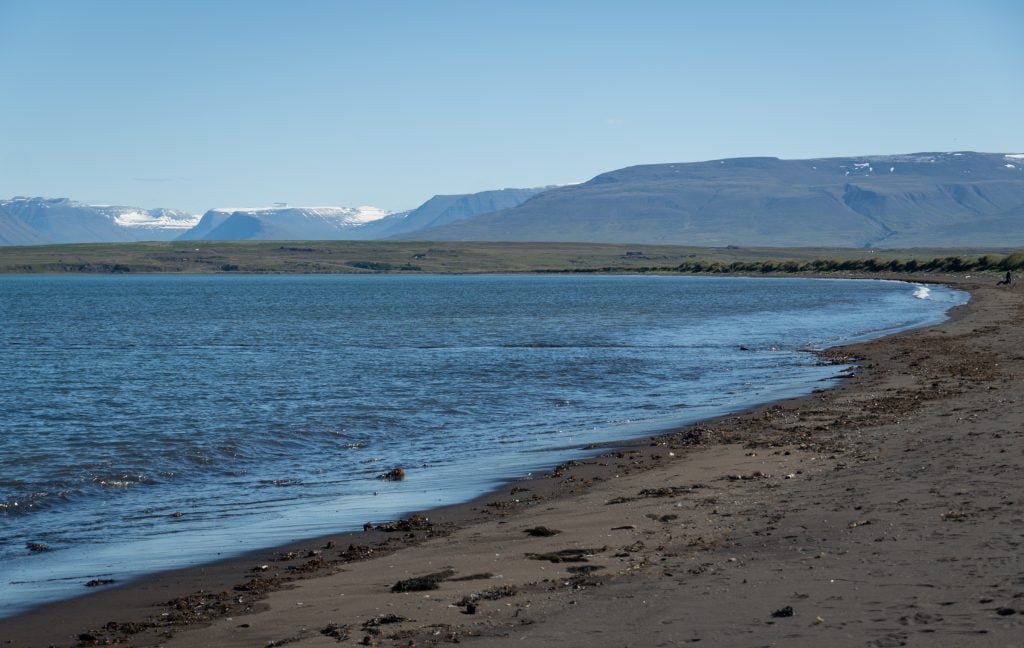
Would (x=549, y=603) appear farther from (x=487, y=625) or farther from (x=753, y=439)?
(x=753, y=439)

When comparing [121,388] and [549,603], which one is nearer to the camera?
[549,603]

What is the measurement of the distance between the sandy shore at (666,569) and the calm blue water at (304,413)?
4.57ft

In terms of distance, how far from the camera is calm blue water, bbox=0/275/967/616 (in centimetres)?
1452

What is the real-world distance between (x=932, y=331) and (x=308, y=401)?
2552cm

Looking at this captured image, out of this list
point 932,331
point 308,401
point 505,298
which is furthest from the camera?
point 505,298

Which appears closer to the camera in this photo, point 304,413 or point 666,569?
point 666,569

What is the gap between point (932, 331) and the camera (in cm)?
4181

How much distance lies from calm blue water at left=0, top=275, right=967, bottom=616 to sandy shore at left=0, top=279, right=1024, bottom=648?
1.39 metres

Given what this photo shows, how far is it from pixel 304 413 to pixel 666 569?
16735 mm

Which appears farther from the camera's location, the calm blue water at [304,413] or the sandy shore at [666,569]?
the calm blue water at [304,413]

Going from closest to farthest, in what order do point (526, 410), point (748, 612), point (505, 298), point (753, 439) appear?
point (748, 612) → point (753, 439) → point (526, 410) → point (505, 298)

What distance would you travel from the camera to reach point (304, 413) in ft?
84.2

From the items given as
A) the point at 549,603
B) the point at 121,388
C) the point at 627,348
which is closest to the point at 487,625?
the point at 549,603

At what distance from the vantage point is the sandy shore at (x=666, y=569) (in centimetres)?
838
